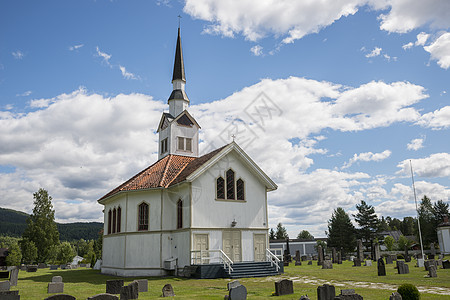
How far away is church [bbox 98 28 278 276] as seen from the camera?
80.3ft

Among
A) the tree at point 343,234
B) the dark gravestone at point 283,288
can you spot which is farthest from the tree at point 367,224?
the dark gravestone at point 283,288

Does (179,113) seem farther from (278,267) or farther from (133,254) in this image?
(278,267)

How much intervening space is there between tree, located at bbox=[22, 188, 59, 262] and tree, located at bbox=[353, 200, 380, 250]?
50503 mm

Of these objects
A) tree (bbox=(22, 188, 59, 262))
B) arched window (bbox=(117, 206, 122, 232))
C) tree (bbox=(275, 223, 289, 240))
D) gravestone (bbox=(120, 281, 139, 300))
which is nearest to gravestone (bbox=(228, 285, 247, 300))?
gravestone (bbox=(120, 281, 139, 300))

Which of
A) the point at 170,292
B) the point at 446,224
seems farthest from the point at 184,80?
the point at 446,224

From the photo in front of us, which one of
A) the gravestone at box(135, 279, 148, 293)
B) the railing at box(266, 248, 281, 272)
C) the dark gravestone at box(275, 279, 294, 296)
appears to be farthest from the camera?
the railing at box(266, 248, 281, 272)

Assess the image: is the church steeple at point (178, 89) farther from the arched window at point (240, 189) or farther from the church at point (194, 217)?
the arched window at point (240, 189)

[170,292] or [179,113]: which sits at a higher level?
[179,113]

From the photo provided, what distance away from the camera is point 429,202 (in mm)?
74688

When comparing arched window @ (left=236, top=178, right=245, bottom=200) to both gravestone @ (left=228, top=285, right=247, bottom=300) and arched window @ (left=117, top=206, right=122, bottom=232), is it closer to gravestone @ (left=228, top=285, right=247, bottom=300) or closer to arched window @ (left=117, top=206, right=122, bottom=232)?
arched window @ (left=117, top=206, right=122, bottom=232)

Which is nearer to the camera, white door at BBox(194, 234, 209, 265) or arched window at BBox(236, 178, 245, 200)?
white door at BBox(194, 234, 209, 265)

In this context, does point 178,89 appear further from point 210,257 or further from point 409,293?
point 409,293

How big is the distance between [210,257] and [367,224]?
163 feet

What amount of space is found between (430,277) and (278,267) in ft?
29.2
